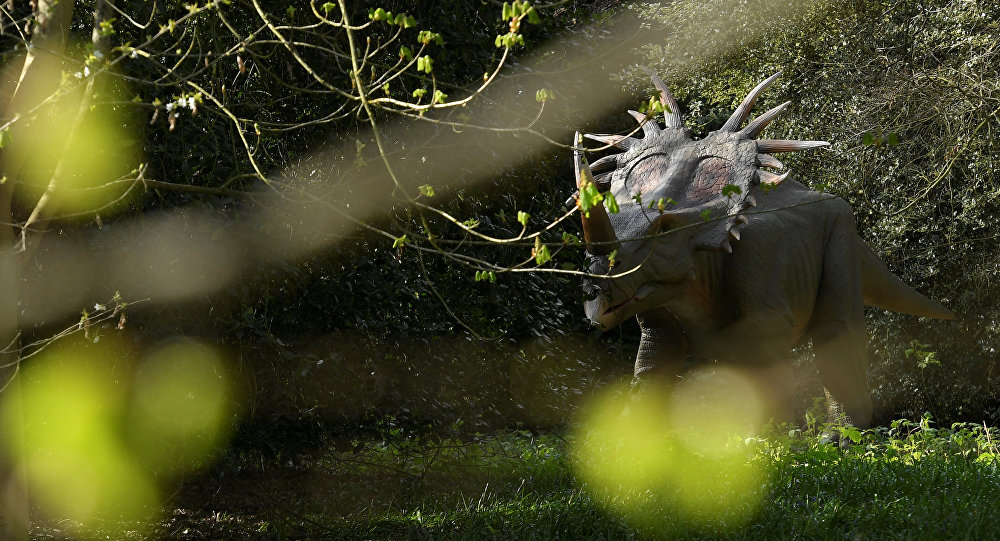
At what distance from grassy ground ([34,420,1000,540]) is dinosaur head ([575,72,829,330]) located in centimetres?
106

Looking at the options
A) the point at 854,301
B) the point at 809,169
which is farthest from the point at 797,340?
the point at 809,169

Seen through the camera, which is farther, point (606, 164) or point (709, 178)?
point (606, 164)

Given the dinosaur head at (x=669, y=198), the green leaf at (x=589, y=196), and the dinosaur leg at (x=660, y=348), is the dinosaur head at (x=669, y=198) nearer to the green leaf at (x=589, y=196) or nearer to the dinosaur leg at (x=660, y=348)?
the dinosaur leg at (x=660, y=348)

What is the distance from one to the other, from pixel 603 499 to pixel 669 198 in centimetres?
168

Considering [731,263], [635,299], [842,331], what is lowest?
[842,331]

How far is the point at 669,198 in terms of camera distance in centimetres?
519

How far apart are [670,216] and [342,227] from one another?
1.89 meters

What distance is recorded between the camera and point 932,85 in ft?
30.8

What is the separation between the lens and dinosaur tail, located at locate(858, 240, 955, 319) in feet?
24.6

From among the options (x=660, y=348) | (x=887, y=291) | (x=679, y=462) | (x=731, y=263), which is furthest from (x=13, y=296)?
(x=887, y=291)

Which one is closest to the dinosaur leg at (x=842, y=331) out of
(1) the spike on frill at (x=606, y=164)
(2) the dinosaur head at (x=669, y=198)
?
(2) the dinosaur head at (x=669, y=198)

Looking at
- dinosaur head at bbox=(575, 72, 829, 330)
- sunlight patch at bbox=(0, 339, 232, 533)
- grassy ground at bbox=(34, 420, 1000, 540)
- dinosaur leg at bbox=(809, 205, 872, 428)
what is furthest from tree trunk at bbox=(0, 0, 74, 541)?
dinosaur leg at bbox=(809, 205, 872, 428)

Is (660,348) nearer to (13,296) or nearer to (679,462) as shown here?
(679,462)

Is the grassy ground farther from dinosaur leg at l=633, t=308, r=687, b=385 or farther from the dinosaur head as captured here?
the dinosaur head
